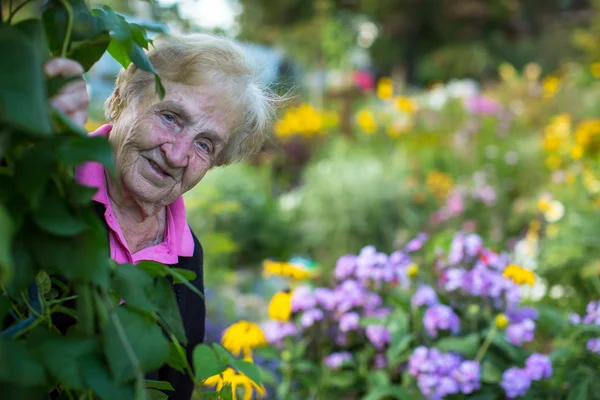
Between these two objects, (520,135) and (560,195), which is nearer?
(560,195)

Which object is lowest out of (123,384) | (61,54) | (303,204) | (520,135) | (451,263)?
(123,384)

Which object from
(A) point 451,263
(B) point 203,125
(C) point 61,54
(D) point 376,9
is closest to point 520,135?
(A) point 451,263

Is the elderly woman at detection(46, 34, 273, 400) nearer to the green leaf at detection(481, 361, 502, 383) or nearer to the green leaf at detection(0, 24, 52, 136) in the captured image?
the green leaf at detection(0, 24, 52, 136)

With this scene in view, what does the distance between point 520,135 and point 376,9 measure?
16449 millimetres

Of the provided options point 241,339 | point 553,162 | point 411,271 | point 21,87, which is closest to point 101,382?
point 21,87

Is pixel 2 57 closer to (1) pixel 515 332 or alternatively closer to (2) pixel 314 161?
(1) pixel 515 332

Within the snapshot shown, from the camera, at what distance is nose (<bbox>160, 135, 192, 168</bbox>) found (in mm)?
1242

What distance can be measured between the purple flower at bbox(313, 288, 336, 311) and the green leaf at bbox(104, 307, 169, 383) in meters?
1.60

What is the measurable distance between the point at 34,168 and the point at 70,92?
0.55 feet

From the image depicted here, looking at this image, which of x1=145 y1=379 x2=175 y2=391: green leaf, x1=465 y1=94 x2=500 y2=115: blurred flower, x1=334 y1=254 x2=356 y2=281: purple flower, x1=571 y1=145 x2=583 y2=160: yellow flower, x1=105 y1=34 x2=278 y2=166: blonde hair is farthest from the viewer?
x1=465 y1=94 x2=500 y2=115: blurred flower

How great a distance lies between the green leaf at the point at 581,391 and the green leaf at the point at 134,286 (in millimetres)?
1447

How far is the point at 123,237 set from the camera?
4.20ft

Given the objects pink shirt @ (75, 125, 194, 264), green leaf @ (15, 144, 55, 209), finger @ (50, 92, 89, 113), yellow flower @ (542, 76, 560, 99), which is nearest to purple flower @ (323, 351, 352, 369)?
pink shirt @ (75, 125, 194, 264)

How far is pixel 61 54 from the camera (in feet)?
2.36
